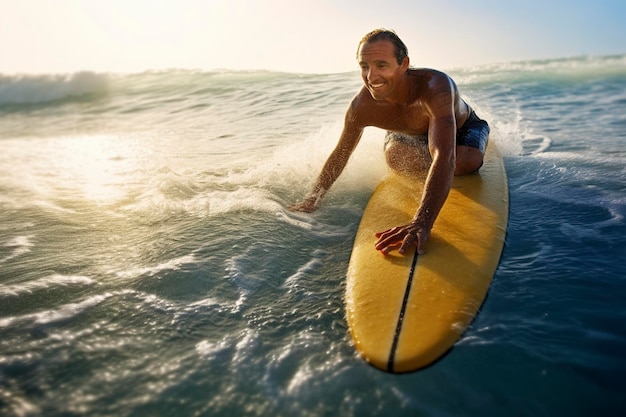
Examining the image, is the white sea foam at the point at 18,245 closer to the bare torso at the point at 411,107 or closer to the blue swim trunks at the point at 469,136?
the bare torso at the point at 411,107

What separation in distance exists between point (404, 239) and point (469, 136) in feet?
5.31

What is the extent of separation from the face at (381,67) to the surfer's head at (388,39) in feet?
0.08

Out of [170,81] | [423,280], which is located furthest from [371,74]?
[170,81]

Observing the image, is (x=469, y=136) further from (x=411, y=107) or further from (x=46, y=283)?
(x=46, y=283)

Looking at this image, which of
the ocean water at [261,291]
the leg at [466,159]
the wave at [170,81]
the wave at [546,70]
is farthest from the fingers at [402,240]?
the wave at [546,70]

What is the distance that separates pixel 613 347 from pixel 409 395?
0.90 metres

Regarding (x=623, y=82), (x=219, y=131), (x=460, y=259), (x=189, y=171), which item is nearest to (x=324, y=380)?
(x=460, y=259)

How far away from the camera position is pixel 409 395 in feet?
5.45

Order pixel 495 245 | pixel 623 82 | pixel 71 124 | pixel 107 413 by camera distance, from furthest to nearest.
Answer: pixel 623 82 < pixel 71 124 < pixel 495 245 < pixel 107 413

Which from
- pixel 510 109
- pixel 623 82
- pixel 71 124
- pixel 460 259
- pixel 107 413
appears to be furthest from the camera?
pixel 623 82

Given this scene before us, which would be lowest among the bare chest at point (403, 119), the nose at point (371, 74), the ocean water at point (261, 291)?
the ocean water at point (261, 291)

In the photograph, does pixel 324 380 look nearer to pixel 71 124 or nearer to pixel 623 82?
pixel 71 124

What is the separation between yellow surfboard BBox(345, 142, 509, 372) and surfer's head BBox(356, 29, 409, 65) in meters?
1.06

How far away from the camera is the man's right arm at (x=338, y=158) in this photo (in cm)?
353
